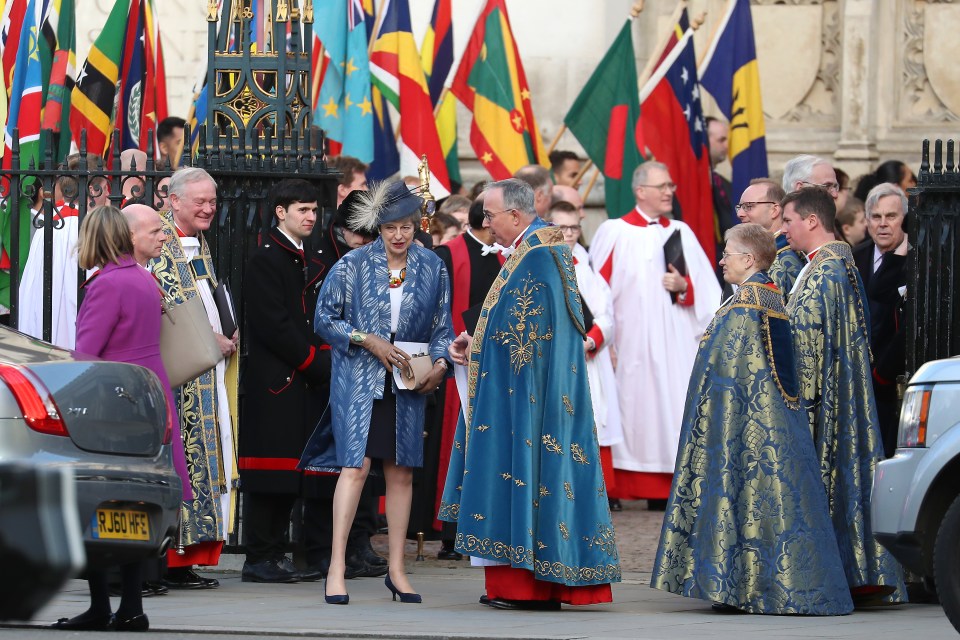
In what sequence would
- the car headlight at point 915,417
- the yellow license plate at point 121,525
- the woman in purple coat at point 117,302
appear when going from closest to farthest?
the yellow license plate at point 121,525
the car headlight at point 915,417
the woman in purple coat at point 117,302

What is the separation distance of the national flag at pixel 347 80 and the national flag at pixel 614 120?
1.55 metres

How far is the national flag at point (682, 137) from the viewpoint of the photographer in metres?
14.9

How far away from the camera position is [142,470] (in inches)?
295

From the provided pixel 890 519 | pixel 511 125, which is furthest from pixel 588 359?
pixel 890 519

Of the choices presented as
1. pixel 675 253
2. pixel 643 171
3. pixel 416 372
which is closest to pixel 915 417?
pixel 416 372

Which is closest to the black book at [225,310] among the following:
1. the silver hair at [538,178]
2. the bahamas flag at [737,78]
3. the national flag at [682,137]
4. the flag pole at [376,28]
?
the silver hair at [538,178]

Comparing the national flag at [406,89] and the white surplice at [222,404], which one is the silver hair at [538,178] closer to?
the national flag at [406,89]

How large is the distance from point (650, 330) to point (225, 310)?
4.86 meters

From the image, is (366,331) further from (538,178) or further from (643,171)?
(643,171)

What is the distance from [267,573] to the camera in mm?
9992

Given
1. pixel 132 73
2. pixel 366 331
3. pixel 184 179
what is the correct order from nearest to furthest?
pixel 366 331 → pixel 184 179 → pixel 132 73

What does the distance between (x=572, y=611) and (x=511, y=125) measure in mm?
6851

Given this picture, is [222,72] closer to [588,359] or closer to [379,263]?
[379,263]

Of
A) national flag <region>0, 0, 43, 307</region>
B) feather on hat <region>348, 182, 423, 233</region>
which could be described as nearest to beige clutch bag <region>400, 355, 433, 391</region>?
feather on hat <region>348, 182, 423, 233</region>
